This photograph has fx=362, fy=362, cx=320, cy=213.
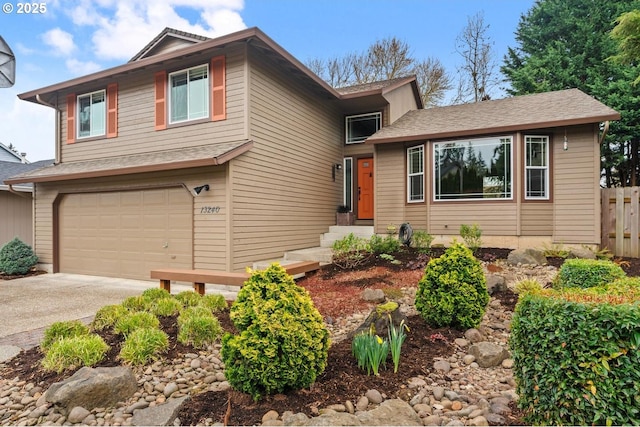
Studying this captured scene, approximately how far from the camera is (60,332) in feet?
11.9

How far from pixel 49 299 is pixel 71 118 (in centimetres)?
584

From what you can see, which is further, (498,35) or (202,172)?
(498,35)

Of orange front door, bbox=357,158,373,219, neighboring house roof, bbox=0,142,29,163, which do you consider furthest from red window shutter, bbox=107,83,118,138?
neighboring house roof, bbox=0,142,29,163

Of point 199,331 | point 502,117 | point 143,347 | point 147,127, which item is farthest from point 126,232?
point 502,117

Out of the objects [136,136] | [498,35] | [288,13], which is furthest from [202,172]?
[498,35]

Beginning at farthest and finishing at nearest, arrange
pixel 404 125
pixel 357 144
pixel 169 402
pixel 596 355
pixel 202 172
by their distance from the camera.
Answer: pixel 357 144
pixel 404 125
pixel 202 172
pixel 169 402
pixel 596 355

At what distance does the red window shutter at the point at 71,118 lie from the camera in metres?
10.1

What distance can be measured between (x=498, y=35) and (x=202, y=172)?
57.5 ft

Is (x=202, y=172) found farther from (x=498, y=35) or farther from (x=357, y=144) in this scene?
(x=498, y=35)

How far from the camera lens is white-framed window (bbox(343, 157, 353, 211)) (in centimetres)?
1187

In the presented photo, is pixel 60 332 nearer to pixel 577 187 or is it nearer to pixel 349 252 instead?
pixel 349 252

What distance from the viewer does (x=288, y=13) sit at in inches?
372

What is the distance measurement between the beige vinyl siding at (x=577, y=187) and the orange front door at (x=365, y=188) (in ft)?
16.1

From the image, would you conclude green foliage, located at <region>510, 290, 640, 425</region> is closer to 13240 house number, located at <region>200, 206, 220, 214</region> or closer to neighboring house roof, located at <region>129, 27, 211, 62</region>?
13240 house number, located at <region>200, 206, 220, 214</region>
